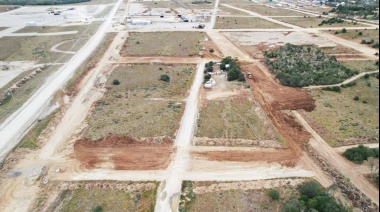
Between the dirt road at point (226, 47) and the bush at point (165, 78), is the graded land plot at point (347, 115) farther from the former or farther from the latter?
the bush at point (165, 78)

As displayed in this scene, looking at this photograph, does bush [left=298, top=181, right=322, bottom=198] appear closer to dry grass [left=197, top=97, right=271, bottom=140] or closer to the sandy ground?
dry grass [left=197, top=97, right=271, bottom=140]

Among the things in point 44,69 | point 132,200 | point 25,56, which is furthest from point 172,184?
point 25,56

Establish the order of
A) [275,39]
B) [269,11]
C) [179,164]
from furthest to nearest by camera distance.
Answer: [269,11] < [275,39] < [179,164]

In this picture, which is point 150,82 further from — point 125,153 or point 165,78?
point 125,153

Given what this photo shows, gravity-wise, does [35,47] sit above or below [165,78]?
above

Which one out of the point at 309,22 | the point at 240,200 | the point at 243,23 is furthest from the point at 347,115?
the point at 309,22
